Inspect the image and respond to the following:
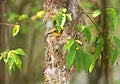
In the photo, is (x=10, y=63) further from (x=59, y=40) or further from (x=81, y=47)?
(x=81, y=47)

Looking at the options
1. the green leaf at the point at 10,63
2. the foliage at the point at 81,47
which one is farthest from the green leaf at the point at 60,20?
the green leaf at the point at 10,63

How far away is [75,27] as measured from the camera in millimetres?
1598

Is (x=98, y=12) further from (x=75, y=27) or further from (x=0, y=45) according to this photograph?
(x=0, y=45)

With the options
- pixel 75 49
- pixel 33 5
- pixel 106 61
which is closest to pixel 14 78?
pixel 33 5

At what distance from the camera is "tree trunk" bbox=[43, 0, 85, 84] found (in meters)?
1.57

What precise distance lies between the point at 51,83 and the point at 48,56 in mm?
128

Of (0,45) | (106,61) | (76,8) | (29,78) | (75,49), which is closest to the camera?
(106,61)

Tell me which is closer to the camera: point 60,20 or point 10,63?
point 60,20

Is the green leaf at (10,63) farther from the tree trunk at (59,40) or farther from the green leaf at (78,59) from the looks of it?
the green leaf at (78,59)

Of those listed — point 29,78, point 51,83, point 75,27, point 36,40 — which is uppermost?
point 75,27

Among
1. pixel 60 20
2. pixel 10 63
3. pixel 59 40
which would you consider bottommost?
pixel 10 63

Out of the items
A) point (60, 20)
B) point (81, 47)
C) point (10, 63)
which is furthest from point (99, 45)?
point (10, 63)

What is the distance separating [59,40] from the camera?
62.3 inches

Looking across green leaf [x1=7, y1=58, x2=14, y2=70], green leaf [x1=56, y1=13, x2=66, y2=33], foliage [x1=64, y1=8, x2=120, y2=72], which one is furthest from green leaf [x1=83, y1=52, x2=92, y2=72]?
green leaf [x1=7, y1=58, x2=14, y2=70]
